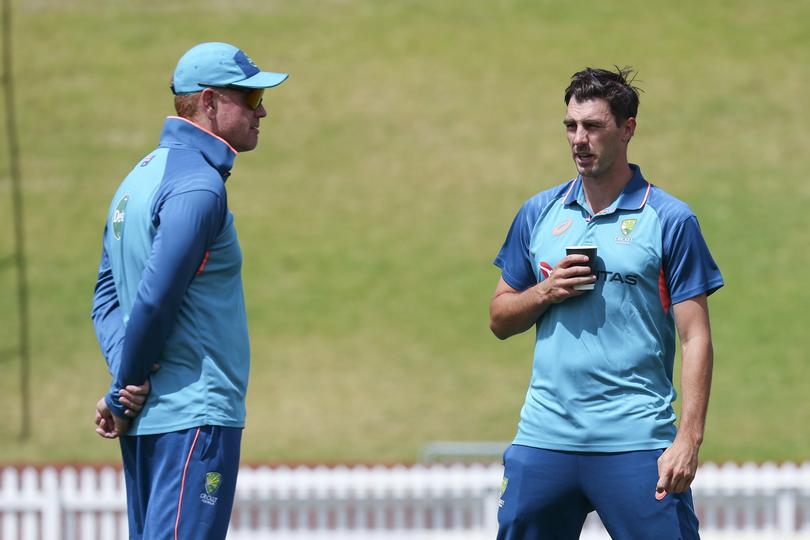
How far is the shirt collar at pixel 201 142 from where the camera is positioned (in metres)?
3.85

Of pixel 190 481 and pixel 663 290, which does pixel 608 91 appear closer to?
pixel 663 290

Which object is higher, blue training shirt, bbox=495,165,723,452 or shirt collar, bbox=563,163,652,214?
shirt collar, bbox=563,163,652,214

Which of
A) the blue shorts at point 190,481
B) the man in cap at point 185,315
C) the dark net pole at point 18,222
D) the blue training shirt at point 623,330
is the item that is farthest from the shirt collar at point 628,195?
the dark net pole at point 18,222

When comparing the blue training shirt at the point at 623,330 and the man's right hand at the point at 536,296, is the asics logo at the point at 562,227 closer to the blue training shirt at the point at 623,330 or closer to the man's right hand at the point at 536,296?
the blue training shirt at the point at 623,330

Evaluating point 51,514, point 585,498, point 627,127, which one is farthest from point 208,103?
point 51,514

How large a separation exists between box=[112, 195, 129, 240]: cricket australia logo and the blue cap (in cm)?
41

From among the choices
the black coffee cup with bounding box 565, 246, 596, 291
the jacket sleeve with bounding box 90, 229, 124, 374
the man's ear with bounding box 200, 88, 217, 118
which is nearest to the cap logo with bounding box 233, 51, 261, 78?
the man's ear with bounding box 200, 88, 217, 118

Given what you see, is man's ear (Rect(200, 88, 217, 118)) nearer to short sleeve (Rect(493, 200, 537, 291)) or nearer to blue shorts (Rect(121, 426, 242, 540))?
blue shorts (Rect(121, 426, 242, 540))

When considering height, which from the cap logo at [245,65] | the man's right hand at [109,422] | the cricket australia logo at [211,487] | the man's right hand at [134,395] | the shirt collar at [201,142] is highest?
the cap logo at [245,65]

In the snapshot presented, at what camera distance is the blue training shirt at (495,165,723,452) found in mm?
4016

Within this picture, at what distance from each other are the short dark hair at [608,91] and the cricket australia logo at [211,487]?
71.2 inches

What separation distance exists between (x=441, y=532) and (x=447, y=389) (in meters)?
7.21

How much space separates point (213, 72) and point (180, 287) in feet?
2.49

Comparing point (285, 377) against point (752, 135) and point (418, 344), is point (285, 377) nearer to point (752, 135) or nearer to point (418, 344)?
point (418, 344)
